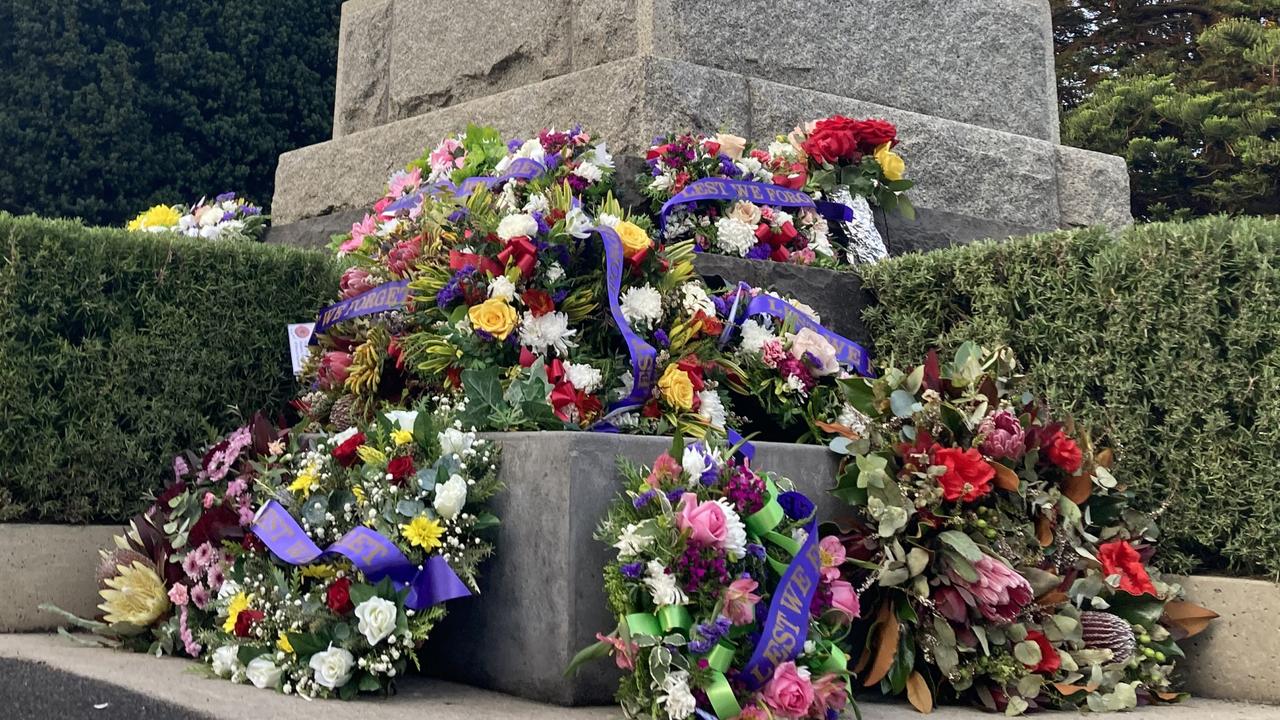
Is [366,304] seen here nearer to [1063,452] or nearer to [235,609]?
[235,609]

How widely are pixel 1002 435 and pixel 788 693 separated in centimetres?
112

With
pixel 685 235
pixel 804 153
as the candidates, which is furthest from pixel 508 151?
pixel 804 153

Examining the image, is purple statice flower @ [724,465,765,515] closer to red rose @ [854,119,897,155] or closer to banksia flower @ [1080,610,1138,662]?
banksia flower @ [1080,610,1138,662]

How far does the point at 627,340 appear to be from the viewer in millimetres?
3387

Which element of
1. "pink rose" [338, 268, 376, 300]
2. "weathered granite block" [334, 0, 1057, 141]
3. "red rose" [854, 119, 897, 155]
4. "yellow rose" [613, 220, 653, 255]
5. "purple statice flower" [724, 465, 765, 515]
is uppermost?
"weathered granite block" [334, 0, 1057, 141]

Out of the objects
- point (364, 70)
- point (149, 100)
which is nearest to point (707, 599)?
point (364, 70)

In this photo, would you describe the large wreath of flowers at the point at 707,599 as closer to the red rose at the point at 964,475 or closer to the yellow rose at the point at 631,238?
the red rose at the point at 964,475

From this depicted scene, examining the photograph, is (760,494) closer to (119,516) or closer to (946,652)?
(946,652)

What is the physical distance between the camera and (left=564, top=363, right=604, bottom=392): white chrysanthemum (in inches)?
132

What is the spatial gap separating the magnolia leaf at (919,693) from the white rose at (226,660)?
5.59 feet

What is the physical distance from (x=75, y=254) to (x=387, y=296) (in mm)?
1013

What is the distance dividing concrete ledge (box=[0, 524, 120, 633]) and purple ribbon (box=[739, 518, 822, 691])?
2.34 meters

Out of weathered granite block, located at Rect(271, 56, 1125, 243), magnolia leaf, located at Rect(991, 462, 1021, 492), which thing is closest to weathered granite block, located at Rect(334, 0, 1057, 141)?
weathered granite block, located at Rect(271, 56, 1125, 243)

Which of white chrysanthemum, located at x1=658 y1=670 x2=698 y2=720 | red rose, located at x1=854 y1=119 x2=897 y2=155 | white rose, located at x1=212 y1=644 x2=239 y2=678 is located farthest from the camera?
red rose, located at x1=854 y1=119 x2=897 y2=155
